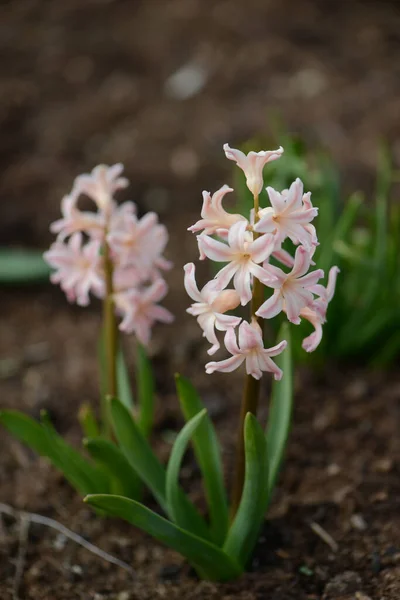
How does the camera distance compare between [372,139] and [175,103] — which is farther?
[175,103]

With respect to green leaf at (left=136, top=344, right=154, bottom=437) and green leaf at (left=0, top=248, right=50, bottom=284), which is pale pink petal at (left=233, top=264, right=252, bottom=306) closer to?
green leaf at (left=136, top=344, right=154, bottom=437)

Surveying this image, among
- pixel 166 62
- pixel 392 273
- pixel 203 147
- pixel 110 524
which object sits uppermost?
pixel 166 62

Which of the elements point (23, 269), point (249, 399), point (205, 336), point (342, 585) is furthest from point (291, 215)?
point (23, 269)

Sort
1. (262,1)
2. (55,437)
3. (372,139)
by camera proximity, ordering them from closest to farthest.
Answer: (55,437) < (372,139) < (262,1)

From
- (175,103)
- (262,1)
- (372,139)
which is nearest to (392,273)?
(372,139)

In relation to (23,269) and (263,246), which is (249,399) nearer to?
(263,246)

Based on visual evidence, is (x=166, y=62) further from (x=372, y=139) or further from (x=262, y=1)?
(x=372, y=139)
